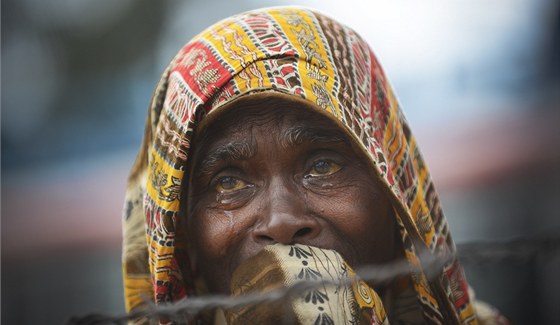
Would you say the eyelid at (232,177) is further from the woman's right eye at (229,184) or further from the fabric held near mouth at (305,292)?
the fabric held near mouth at (305,292)

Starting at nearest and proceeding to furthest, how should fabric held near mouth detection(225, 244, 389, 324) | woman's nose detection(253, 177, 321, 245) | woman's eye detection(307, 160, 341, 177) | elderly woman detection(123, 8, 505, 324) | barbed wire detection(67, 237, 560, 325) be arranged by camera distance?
barbed wire detection(67, 237, 560, 325) → fabric held near mouth detection(225, 244, 389, 324) → woman's nose detection(253, 177, 321, 245) → elderly woman detection(123, 8, 505, 324) → woman's eye detection(307, 160, 341, 177)

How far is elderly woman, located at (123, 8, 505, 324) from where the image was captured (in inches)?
79.0

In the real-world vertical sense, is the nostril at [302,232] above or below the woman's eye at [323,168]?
below

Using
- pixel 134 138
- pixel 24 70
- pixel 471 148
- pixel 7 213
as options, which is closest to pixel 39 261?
pixel 7 213

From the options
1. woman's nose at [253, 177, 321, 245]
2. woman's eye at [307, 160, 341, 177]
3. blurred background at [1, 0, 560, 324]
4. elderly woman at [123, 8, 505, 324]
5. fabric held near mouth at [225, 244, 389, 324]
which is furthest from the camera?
blurred background at [1, 0, 560, 324]

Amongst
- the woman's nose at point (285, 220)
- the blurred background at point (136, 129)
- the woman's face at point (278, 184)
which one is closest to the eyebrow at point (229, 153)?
the woman's face at point (278, 184)

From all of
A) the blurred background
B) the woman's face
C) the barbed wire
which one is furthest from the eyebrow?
the blurred background

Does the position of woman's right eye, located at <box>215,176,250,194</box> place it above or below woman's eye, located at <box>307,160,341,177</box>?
below

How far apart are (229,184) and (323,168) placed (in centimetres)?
31

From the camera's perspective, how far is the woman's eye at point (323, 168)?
212cm

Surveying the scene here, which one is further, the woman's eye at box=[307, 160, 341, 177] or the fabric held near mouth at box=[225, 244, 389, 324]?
the woman's eye at box=[307, 160, 341, 177]

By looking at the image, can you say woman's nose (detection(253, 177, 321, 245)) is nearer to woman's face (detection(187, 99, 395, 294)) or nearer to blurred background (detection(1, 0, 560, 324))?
woman's face (detection(187, 99, 395, 294))

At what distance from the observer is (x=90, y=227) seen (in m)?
5.35

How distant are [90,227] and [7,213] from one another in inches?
28.6
